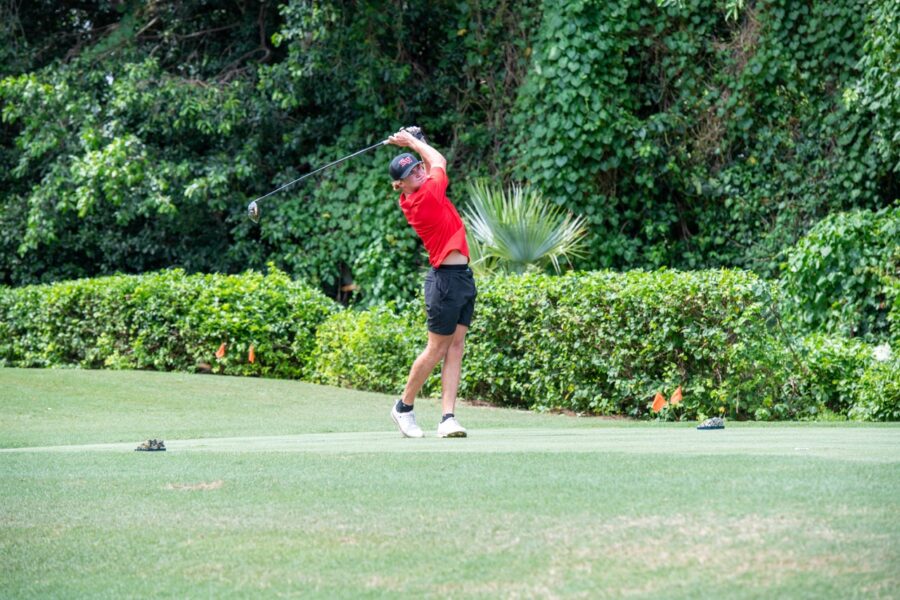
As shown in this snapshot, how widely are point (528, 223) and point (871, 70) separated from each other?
4.80 meters

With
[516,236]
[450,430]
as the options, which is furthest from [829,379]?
[516,236]

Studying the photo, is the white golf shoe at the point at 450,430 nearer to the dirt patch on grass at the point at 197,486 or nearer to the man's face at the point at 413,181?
the man's face at the point at 413,181

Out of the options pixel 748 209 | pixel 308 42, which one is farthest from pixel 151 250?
pixel 748 209

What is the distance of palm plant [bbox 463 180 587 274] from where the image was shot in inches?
607

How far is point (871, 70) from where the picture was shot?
14.8 meters

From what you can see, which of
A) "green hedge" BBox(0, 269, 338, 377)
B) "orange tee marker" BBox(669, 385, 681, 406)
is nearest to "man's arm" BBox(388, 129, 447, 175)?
"orange tee marker" BBox(669, 385, 681, 406)

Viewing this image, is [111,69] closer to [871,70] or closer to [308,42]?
[308,42]

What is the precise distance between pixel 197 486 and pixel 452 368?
2.93 metres

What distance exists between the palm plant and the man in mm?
6726

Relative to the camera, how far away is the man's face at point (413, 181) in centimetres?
816

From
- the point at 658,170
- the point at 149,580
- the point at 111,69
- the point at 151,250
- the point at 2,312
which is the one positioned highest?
the point at 111,69

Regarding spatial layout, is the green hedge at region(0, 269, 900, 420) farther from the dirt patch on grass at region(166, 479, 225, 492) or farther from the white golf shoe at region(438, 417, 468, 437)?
the dirt patch on grass at region(166, 479, 225, 492)

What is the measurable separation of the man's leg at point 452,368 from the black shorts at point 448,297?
5.5 inches

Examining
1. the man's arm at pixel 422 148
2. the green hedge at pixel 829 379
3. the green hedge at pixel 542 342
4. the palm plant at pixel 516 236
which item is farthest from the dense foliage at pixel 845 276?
the man's arm at pixel 422 148
